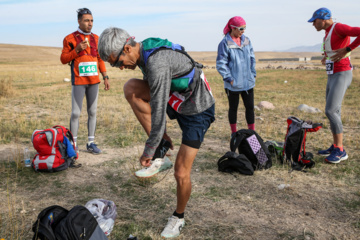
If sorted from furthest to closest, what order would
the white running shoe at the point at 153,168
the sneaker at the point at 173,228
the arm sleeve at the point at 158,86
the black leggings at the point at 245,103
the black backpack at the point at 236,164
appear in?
the black leggings at the point at 245,103 → the black backpack at the point at 236,164 → the white running shoe at the point at 153,168 → the sneaker at the point at 173,228 → the arm sleeve at the point at 158,86

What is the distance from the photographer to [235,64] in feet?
17.6

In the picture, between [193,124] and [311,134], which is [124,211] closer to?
[193,124]

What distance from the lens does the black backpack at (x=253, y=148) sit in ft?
15.1

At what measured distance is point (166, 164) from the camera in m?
3.20

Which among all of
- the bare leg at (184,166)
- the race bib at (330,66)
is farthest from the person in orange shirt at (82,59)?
the race bib at (330,66)

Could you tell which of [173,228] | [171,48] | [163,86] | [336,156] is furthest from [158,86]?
[336,156]

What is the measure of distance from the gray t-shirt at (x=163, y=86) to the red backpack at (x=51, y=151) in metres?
2.59

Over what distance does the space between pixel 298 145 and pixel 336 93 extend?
40.3 inches

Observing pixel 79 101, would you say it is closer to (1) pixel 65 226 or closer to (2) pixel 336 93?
(1) pixel 65 226

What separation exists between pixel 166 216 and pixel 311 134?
4570 mm

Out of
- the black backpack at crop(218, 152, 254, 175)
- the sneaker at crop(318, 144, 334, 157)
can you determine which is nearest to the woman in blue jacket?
the black backpack at crop(218, 152, 254, 175)

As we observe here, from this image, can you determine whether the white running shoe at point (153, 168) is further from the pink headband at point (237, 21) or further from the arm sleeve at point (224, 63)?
the pink headband at point (237, 21)

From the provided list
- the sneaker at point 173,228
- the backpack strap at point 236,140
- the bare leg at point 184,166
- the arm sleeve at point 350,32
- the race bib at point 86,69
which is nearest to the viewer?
the bare leg at point 184,166

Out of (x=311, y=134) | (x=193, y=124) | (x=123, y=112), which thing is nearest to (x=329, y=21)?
(x=311, y=134)
